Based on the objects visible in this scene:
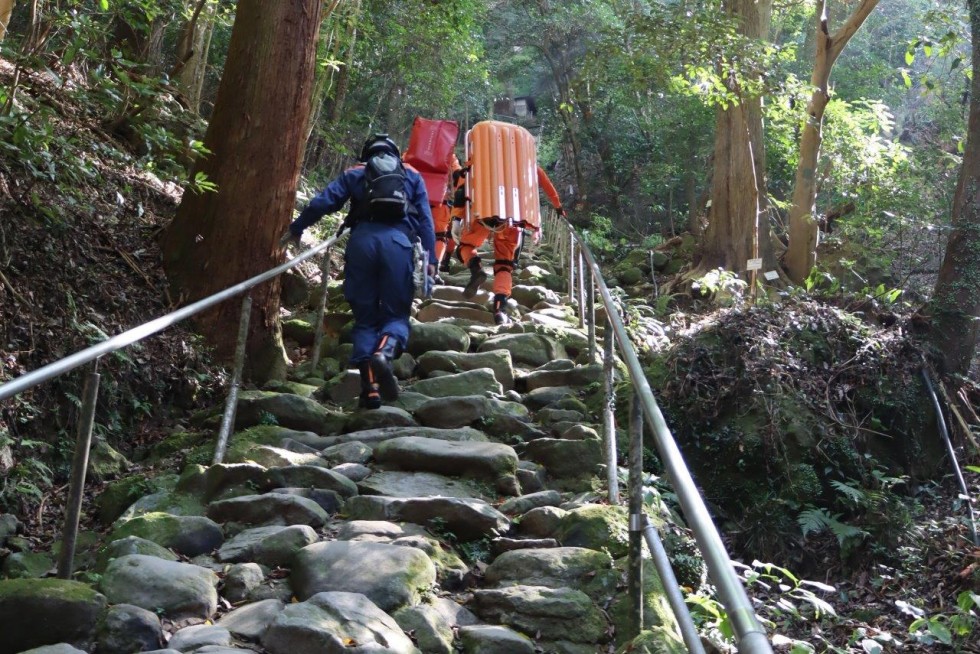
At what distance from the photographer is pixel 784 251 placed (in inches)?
521

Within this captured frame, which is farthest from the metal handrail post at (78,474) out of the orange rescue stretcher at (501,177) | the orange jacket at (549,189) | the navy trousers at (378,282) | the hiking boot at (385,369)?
the orange jacket at (549,189)

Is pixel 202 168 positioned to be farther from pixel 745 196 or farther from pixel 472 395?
pixel 745 196

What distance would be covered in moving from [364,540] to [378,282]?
242 centimetres

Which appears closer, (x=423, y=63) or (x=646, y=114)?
(x=423, y=63)

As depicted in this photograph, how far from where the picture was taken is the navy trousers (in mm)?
6137

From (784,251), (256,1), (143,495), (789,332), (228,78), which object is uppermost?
(256,1)

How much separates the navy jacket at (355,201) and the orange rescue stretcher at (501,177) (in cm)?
198

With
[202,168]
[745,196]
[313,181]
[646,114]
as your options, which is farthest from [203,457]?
[646,114]

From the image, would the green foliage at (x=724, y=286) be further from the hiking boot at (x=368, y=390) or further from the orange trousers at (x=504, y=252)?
the hiking boot at (x=368, y=390)

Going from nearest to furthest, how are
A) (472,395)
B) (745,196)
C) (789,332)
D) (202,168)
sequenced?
(472,395) → (202,168) → (789,332) → (745,196)

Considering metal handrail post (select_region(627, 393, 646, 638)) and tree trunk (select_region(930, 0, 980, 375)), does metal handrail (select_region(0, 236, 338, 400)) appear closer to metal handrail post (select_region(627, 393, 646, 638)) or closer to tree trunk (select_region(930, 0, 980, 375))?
metal handrail post (select_region(627, 393, 646, 638))

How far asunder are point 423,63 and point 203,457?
13688mm

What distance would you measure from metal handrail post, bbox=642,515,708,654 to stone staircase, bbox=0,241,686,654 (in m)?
0.35

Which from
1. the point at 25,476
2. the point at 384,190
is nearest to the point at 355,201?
the point at 384,190
